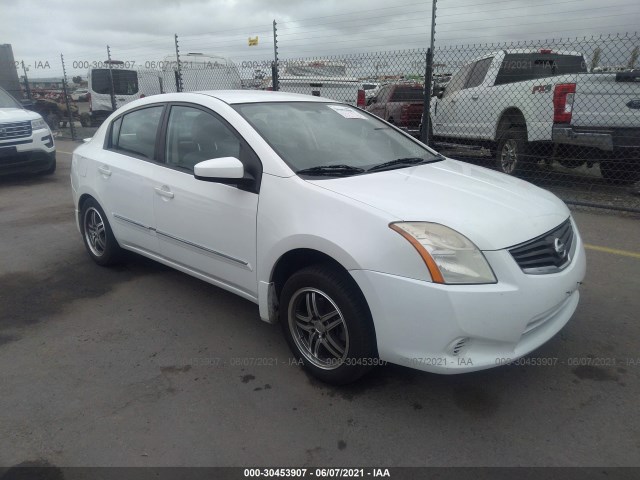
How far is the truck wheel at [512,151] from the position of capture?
7641 millimetres

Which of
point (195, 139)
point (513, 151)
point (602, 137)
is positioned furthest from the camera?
point (513, 151)

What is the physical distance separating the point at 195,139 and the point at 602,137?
5.43m

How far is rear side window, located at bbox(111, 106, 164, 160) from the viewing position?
3.92 m

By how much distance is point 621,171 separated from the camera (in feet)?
24.9

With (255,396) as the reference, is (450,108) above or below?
above

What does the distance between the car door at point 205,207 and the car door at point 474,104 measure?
5935 millimetres

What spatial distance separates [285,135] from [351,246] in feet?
3.71

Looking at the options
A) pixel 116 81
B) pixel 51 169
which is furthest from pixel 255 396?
pixel 116 81

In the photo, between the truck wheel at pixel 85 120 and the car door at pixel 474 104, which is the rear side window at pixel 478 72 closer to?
the car door at pixel 474 104

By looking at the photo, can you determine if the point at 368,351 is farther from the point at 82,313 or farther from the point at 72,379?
the point at 82,313

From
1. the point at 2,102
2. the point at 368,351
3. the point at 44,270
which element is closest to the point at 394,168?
the point at 368,351

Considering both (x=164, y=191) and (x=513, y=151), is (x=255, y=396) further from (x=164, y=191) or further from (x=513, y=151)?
(x=513, y=151)

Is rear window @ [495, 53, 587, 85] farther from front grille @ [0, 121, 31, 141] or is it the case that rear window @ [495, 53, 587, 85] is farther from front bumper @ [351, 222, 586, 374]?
front grille @ [0, 121, 31, 141]

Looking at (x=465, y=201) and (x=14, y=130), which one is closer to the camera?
(x=465, y=201)
